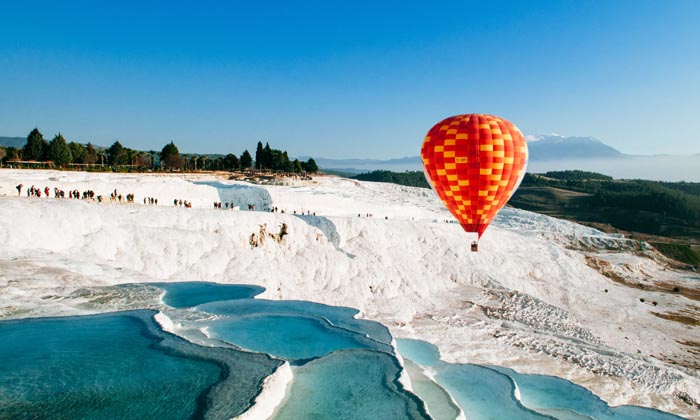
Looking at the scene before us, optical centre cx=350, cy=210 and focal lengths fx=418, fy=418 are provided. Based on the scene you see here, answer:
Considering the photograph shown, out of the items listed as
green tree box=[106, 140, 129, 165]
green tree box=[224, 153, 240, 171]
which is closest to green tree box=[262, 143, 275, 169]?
green tree box=[224, 153, 240, 171]

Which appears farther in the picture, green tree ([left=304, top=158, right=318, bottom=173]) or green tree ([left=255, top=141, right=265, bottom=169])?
green tree ([left=304, top=158, right=318, bottom=173])

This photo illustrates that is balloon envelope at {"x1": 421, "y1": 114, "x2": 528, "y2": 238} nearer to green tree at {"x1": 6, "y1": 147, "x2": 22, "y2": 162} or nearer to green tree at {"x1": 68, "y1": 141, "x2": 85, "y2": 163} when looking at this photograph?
green tree at {"x1": 68, "y1": 141, "x2": 85, "y2": 163}

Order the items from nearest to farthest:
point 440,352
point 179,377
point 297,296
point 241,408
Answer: point 241,408 → point 179,377 → point 440,352 → point 297,296

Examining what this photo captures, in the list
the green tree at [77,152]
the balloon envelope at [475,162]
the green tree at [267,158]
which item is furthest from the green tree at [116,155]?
the balloon envelope at [475,162]

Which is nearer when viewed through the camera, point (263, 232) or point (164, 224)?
point (164, 224)

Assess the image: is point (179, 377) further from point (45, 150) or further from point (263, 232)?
point (45, 150)

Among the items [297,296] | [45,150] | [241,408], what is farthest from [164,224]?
[45,150]

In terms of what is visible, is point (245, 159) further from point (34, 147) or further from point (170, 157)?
point (34, 147)
